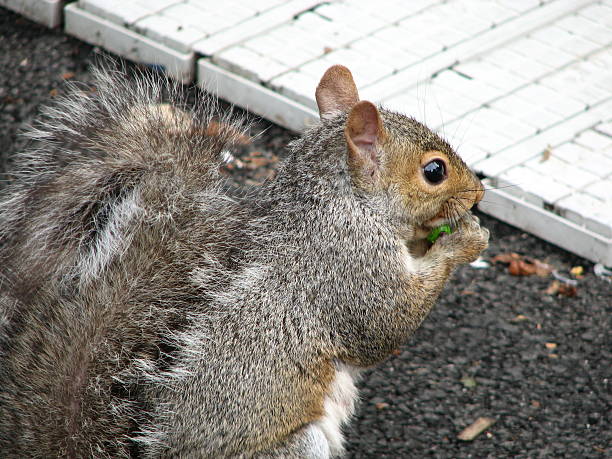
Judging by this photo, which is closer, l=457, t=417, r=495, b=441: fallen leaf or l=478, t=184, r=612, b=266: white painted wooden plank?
l=457, t=417, r=495, b=441: fallen leaf

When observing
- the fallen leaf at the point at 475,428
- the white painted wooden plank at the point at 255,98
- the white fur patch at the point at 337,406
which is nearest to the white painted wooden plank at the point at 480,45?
the white painted wooden plank at the point at 255,98

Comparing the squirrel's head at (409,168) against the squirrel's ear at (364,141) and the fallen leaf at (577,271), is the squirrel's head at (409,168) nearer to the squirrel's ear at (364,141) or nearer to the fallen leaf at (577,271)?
the squirrel's ear at (364,141)

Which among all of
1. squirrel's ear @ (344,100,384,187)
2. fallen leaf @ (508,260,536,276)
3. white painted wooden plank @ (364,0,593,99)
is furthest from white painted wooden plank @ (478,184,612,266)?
squirrel's ear @ (344,100,384,187)

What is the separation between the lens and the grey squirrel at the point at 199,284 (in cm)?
245

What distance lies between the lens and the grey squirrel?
2.45m

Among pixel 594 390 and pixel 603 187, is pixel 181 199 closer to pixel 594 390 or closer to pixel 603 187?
pixel 594 390

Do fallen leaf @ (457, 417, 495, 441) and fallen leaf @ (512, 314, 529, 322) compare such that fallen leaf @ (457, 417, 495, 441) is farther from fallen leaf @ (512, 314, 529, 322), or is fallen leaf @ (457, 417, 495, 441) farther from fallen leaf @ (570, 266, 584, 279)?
fallen leaf @ (570, 266, 584, 279)

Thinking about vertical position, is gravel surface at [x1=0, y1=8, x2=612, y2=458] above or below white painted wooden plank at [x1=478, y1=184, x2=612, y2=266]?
below

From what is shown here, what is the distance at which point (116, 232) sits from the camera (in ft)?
8.05

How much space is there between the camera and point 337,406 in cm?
256

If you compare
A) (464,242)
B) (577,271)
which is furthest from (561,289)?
(464,242)

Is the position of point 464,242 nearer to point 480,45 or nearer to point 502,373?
point 502,373

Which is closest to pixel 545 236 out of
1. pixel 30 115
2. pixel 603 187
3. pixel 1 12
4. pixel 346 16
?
pixel 603 187

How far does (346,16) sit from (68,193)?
2.55 m
